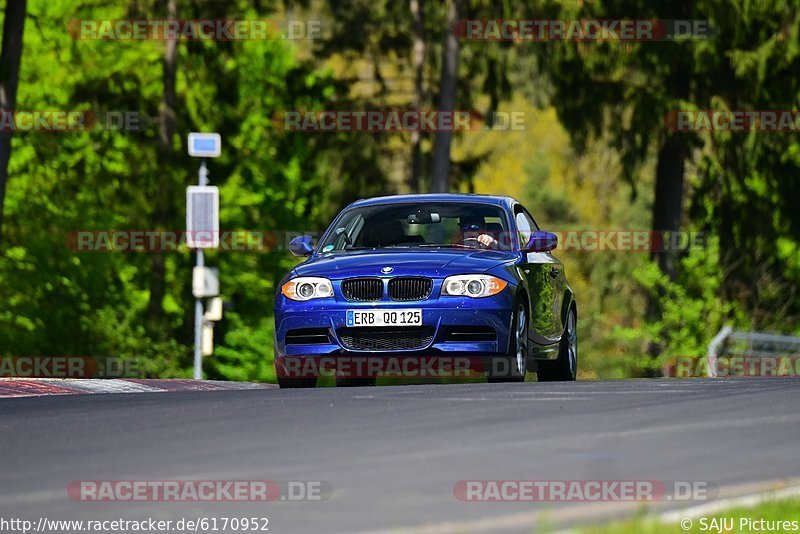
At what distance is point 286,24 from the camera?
61625mm

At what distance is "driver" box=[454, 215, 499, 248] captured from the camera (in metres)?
16.5

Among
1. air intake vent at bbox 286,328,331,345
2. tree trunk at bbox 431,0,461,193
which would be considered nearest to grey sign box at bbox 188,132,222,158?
tree trunk at bbox 431,0,461,193

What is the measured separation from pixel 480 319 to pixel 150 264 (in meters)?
33.1

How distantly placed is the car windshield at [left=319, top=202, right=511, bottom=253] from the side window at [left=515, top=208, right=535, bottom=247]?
201mm

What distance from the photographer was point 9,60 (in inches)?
1231

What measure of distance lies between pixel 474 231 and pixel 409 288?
150 cm

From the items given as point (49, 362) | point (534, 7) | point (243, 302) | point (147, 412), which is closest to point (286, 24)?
point (243, 302)

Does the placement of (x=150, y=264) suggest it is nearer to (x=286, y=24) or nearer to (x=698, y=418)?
(x=286, y=24)
